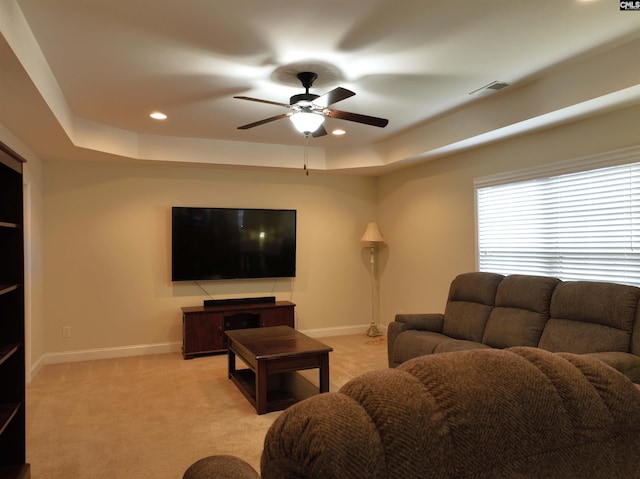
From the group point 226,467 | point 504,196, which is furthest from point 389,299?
point 226,467

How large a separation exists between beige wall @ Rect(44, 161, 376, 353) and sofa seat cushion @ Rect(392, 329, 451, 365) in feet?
7.82

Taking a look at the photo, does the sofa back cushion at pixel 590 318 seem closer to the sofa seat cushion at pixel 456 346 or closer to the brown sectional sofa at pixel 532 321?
the brown sectional sofa at pixel 532 321

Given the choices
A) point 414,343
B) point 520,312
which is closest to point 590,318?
point 520,312

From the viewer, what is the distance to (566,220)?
374cm

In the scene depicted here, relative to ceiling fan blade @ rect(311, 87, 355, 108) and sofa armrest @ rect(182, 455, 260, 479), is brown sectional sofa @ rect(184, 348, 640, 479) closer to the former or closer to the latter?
sofa armrest @ rect(182, 455, 260, 479)

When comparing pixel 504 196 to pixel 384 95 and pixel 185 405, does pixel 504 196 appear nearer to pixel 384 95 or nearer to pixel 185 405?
pixel 384 95

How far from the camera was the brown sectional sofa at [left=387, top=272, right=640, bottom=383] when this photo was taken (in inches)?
109

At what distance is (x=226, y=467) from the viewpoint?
1245mm

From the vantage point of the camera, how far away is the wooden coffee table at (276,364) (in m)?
3.38

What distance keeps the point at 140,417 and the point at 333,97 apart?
111 inches

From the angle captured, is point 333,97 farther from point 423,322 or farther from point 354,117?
point 423,322

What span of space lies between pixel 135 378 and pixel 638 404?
445cm

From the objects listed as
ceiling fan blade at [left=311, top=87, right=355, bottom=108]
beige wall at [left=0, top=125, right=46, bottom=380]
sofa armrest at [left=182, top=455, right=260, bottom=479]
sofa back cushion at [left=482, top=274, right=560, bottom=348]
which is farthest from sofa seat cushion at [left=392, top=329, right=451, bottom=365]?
beige wall at [left=0, top=125, right=46, bottom=380]

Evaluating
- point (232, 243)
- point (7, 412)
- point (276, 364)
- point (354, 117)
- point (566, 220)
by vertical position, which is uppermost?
point (354, 117)
